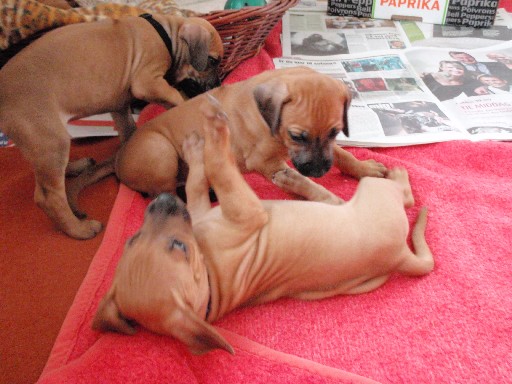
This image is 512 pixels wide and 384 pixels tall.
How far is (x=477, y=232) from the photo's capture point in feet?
5.72

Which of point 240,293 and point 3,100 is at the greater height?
point 3,100

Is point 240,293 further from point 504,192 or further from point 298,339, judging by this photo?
point 504,192

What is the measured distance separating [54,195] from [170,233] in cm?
75

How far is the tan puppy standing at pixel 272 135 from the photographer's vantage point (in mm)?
1618

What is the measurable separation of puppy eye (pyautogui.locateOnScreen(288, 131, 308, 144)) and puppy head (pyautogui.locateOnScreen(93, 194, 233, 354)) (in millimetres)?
553

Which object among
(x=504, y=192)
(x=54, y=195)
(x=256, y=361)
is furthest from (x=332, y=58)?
(x=256, y=361)

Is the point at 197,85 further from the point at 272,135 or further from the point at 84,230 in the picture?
the point at 84,230

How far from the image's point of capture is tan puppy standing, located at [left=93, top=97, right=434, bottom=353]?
115 centimetres

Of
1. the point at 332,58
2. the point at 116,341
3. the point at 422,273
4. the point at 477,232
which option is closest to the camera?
the point at 116,341

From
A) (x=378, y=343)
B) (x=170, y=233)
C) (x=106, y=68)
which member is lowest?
(x=378, y=343)

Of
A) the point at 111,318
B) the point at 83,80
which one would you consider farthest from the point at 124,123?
the point at 111,318

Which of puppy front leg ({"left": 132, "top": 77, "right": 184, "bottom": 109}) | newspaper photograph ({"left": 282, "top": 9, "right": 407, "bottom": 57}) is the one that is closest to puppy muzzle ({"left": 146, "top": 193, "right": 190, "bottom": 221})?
puppy front leg ({"left": 132, "top": 77, "right": 184, "bottom": 109})

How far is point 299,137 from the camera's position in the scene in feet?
5.42

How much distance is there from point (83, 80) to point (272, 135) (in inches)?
32.1
